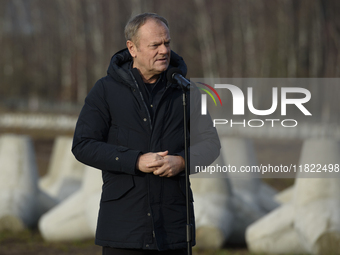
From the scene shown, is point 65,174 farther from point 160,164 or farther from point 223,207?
point 160,164

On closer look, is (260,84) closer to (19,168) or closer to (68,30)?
(68,30)

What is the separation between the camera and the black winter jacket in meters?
2.75

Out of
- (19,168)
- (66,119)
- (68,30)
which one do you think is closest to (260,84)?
(66,119)

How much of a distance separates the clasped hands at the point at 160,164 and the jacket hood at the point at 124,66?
41 centimetres

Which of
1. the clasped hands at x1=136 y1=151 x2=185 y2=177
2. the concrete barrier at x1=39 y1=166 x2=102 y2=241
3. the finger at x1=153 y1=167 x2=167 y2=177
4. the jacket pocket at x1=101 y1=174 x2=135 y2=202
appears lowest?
the concrete barrier at x1=39 y1=166 x2=102 y2=241

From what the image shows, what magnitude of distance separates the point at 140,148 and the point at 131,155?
5.1 inches

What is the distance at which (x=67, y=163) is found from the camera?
1134 centimetres

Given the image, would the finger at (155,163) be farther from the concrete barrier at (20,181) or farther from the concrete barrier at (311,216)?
the concrete barrier at (20,181)

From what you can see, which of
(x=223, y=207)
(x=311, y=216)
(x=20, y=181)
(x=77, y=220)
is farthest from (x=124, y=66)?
(x=20, y=181)

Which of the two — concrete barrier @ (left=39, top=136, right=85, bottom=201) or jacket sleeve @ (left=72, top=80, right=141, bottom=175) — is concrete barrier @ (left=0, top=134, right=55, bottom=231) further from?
jacket sleeve @ (left=72, top=80, right=141, bottom=175)

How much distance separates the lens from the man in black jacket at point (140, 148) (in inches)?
108

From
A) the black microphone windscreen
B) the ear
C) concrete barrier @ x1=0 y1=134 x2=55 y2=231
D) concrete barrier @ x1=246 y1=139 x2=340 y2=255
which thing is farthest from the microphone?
concrete barrier @ x1=0 y1=134 x2=55 y2=231

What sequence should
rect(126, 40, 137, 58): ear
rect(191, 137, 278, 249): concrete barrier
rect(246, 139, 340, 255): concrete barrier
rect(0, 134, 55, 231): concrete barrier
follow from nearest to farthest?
1. rect(126, 40, 137, 58): ear
2. rect(246, 139, 340, 255): concrete barrier
3. rect(191, 137, 278, 249): concrete barrier
4. rect(0, 134, 55, 231): concrete barrier

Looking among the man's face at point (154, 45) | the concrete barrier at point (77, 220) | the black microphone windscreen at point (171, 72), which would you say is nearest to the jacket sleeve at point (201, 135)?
the black microphone windscreen at point (171, 72)
